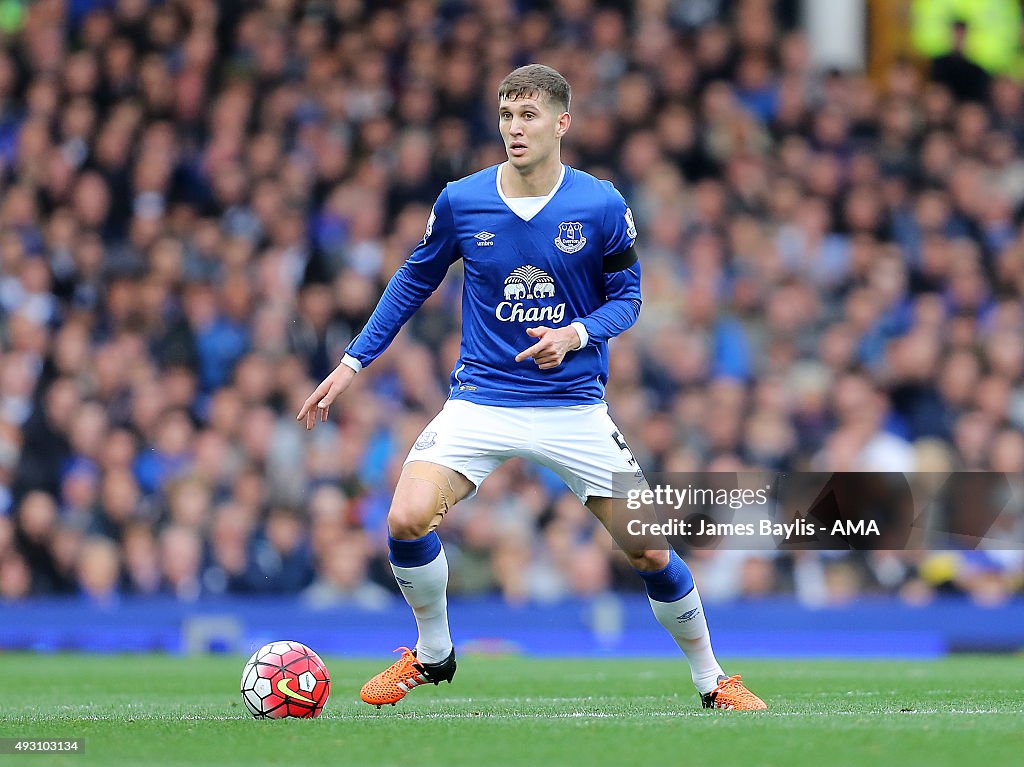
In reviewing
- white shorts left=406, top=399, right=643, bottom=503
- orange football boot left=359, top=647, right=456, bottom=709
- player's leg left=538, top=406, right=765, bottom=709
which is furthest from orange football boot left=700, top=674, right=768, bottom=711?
orange football boot left=359, top=647, right=456, bottom=709

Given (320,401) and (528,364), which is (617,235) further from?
(320,401)

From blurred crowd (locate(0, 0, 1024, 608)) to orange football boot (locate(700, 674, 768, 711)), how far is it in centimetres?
557

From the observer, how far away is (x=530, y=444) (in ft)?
22.1

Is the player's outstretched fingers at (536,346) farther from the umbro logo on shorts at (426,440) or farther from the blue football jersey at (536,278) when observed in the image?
the umbro logo on shorts at (426,440)

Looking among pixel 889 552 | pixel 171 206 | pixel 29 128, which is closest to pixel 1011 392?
pixel 889 552

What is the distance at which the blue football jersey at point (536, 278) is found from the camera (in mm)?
6770

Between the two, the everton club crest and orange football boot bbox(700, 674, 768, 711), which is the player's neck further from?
orange football boot bbox(700, 674, 768, 711)

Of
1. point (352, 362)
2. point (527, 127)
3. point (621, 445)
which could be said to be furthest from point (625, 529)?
point (527, 127)

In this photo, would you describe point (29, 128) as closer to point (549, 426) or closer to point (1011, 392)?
point (1011, 392)

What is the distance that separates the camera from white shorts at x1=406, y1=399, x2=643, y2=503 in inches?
265

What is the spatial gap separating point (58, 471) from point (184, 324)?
62.9 inches

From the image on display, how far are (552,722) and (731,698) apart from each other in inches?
34.6

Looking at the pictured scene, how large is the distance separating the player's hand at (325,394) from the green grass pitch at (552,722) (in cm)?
116

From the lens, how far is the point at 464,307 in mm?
6980
